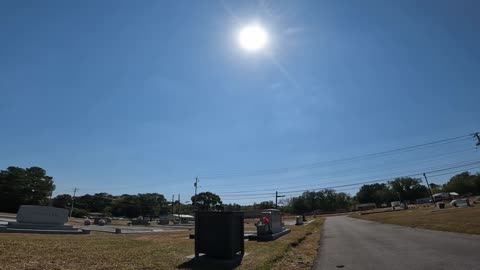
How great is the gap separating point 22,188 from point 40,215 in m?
77.2

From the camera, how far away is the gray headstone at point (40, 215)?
26.1m

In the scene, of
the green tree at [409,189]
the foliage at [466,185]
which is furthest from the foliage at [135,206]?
the foliage at [466,185]

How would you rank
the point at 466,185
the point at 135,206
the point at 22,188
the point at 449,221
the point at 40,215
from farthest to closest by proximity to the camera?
the point at 135,206 → the point at 466,185 → the point at 22,188 → the point at 40,215 → the point at 449,221

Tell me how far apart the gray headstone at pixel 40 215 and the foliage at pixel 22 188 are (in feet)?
241

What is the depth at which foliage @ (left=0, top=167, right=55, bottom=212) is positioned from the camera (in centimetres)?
8656

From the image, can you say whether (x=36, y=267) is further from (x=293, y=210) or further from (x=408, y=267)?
(x=293, y=210)

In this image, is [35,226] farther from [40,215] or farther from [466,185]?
[466,185]

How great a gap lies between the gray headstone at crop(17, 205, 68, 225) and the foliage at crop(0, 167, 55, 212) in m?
73.5

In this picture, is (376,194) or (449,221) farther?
(376,194)

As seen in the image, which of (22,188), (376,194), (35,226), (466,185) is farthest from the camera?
(376,194)

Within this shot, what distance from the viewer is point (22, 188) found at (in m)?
89.1

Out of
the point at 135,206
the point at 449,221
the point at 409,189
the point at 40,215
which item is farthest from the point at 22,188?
the point at 409,189

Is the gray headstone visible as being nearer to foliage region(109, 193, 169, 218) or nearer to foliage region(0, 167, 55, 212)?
foliage region(0, 167, 55, 212)

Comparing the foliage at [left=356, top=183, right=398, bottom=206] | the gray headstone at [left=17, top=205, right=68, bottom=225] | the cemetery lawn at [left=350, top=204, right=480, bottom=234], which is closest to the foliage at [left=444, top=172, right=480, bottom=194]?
the foliage at [left=356, top=183, right=398, bottom=206]
